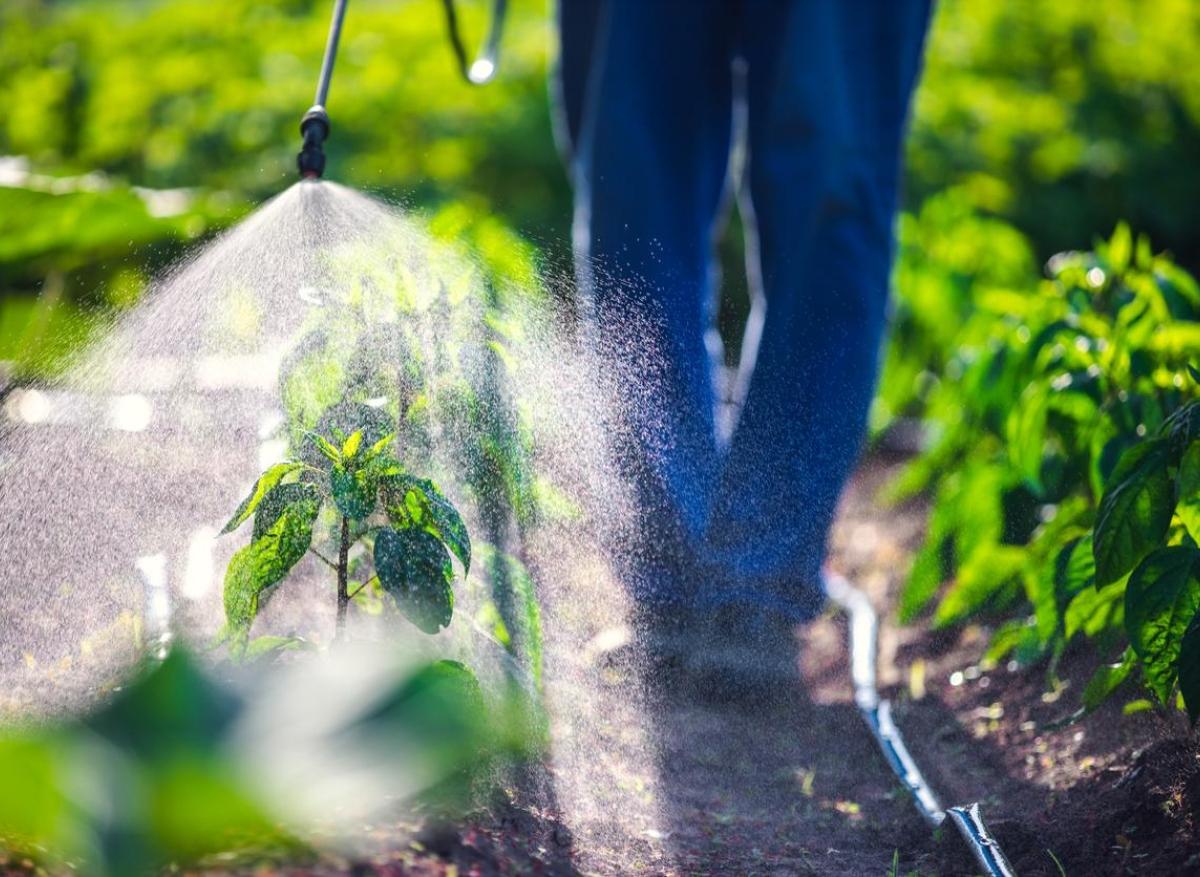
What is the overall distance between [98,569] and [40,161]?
2.65 meters

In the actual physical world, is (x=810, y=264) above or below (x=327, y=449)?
above

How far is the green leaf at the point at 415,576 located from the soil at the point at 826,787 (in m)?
0.19

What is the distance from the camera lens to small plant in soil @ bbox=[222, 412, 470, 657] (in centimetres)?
124

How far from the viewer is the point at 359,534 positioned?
1317mm

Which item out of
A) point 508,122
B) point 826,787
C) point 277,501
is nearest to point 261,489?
point 277,501

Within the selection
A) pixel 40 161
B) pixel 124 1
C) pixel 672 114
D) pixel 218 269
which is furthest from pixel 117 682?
pixel 124 1

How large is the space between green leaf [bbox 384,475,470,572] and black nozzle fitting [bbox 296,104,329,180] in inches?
21.7

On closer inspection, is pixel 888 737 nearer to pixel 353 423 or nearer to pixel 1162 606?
pixel 1162 606

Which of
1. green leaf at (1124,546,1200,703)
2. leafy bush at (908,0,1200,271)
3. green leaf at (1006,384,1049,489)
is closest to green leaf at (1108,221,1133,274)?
green leaf at (1006,384,1049,489)

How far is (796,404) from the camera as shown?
206 cm

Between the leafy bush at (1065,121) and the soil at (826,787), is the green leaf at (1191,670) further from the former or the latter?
the leafy bush at (1065,121)

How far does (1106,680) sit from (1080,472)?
0.50 m

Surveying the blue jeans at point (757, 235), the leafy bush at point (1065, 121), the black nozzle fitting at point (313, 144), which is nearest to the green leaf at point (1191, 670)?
the blue jeans at point (757, 235)

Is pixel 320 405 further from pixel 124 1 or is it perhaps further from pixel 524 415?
pixel 124 1
